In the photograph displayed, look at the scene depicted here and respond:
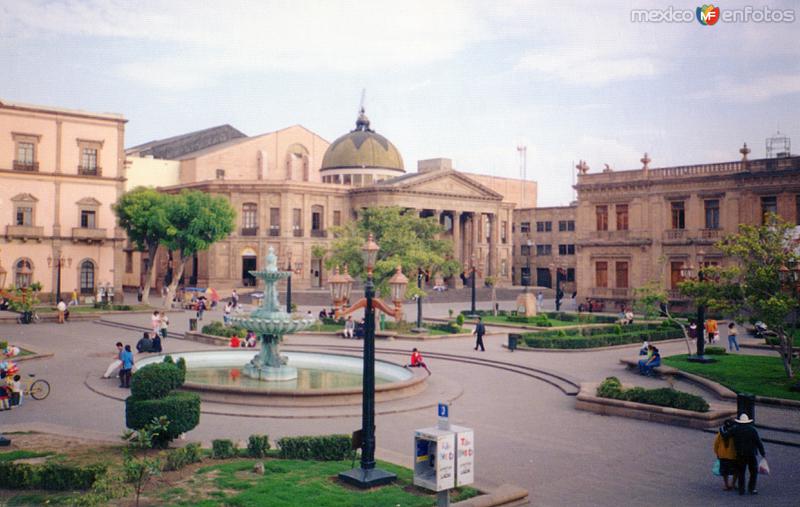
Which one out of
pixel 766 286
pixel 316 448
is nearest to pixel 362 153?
pixel 766 286

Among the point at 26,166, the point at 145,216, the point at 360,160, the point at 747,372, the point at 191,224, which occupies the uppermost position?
the point at 360,160

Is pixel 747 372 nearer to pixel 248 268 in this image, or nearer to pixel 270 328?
pixel 270 328

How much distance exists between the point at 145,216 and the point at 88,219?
816 cm

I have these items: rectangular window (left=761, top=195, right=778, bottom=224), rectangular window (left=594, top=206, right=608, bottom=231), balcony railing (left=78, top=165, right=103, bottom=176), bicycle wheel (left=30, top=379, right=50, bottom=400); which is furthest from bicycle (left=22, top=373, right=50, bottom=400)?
rectangular window (left=761, top=195, right=778, bottom=224)

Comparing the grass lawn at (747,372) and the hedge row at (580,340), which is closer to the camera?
the grass lawn at (747,372)

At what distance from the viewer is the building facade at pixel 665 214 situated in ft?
145

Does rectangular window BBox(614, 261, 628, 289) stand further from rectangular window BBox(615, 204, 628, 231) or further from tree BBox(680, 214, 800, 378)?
tree BBox(680, 214, 800, 378)

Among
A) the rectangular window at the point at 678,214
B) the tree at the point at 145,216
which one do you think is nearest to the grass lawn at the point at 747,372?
the rectangular window at the point at 678,214

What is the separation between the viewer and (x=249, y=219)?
216ft

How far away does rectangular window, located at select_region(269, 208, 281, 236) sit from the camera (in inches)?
2606

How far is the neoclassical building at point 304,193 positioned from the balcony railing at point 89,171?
12.4 meters

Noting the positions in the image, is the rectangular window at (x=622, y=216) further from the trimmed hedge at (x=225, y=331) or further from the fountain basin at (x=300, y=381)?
the fountain basin at (x=300, y=381)

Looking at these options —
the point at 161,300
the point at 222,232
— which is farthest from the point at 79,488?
the point at 161,300

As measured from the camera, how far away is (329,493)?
10219mm
